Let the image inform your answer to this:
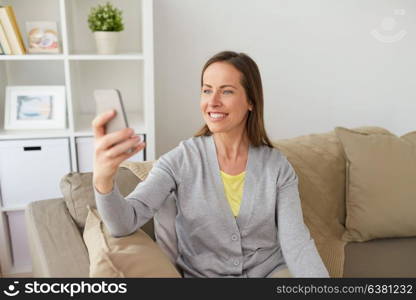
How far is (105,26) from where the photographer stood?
202 centimetres

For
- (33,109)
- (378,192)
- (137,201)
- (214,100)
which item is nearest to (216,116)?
(214,100)

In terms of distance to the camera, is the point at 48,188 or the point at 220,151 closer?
the point at 220,151

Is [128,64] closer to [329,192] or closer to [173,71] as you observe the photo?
[173,71]

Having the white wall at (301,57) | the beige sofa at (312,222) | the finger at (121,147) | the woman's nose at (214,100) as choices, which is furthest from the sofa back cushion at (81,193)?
the white wall at (301,57)

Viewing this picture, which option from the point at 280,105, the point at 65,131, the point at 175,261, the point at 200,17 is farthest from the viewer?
the point at 280,105

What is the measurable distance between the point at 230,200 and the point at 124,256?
0.39 meters

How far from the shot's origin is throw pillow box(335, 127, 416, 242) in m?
1.75

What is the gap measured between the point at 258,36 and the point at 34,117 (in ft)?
4.01

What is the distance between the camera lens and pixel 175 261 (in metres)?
1.38

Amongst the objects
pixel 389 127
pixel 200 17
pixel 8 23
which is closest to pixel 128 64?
pixel 200 17

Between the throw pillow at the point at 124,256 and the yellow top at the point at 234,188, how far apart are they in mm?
273

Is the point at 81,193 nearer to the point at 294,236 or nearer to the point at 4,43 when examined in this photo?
the point at 294,236

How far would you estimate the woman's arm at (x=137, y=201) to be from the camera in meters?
1.09

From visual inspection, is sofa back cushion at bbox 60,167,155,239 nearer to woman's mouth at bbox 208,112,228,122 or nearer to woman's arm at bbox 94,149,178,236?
woman's arm at bbox 94,149,178,236
